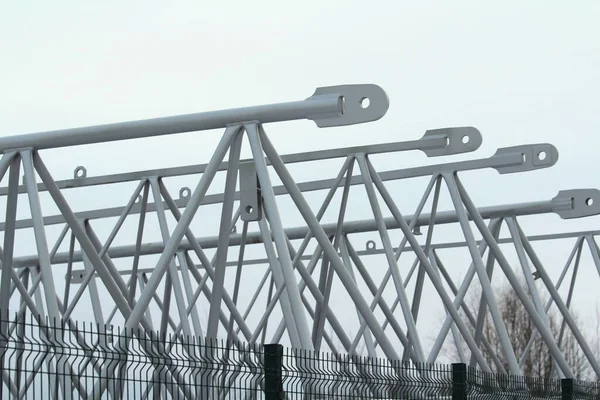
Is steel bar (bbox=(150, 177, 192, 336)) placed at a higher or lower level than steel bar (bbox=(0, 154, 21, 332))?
higher

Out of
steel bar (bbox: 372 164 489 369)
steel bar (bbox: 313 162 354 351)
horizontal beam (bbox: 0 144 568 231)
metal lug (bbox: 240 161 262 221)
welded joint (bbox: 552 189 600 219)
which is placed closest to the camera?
metal lug (bbox: 240 161 262 221)

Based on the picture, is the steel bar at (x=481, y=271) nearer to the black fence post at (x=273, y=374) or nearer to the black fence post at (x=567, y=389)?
the black fence post at (x=567, y=389)

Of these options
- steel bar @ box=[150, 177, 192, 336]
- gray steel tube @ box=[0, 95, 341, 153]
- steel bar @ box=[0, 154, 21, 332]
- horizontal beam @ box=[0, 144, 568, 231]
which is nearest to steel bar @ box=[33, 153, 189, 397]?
steel bar @ box=[0, 154, 21, 332]

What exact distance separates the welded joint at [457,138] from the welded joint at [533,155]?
7.31 ft

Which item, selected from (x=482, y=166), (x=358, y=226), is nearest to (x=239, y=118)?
(x=482, y=166)

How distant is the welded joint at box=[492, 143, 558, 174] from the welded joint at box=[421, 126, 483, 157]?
2227mm

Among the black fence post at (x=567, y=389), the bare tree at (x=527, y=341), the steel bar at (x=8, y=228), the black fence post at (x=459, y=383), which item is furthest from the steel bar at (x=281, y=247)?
the bare tree at (x=527, y=341)

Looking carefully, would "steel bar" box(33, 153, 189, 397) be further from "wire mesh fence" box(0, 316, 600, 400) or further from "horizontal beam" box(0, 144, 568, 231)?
"horizontal beam" box(0, 144, 568, 231)

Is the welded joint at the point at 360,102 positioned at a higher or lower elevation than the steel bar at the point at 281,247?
higher

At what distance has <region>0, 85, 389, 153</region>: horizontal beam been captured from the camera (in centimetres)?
2120

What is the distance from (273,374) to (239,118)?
739cm

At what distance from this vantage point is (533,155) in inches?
1209

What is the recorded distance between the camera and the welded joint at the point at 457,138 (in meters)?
28.6

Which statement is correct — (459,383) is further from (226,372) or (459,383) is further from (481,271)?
Result: (481,271)
